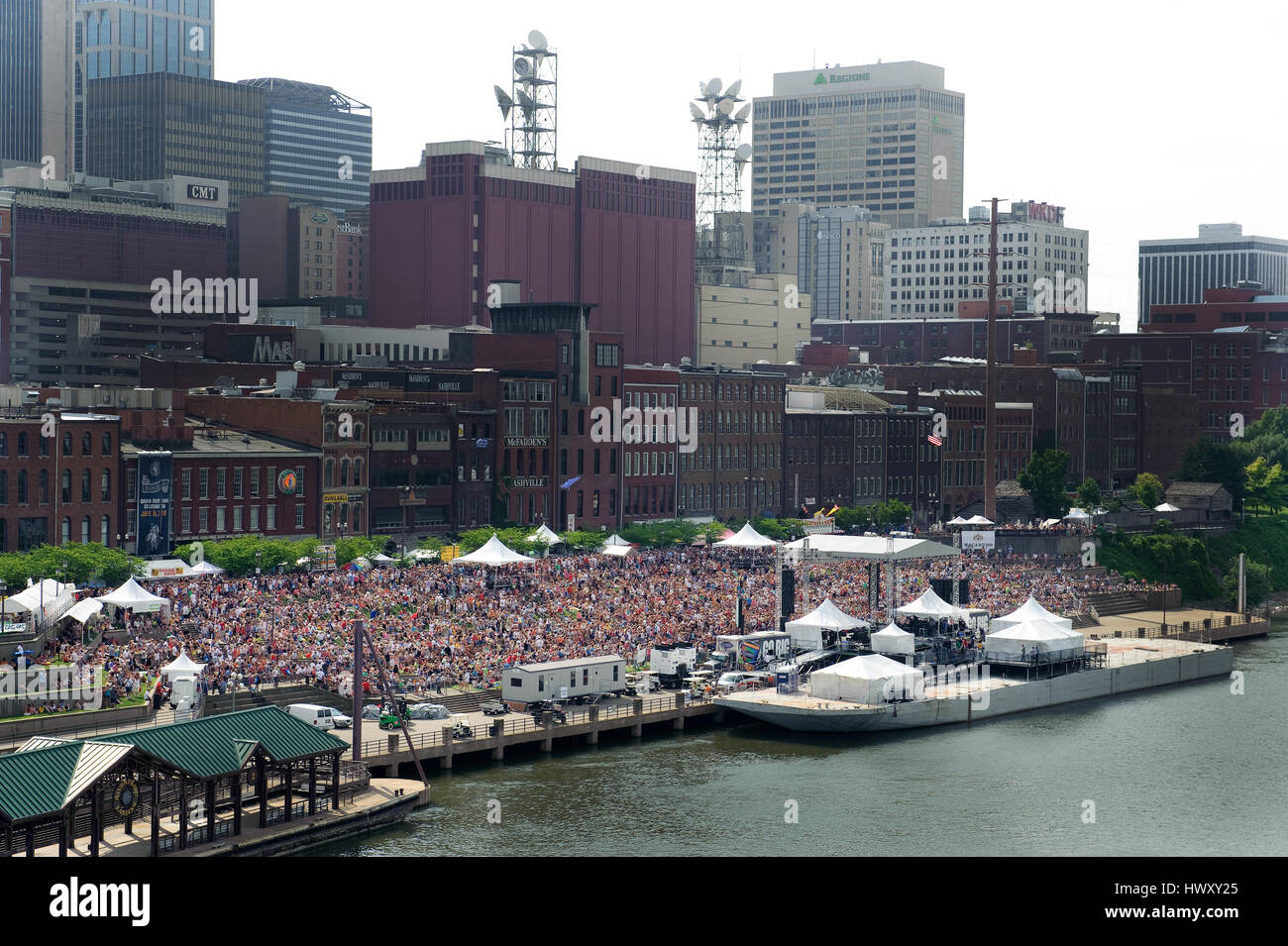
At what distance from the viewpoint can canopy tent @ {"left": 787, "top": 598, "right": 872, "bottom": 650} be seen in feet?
268

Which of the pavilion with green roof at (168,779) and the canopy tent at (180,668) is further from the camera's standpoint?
the canopy tent at (180,668)

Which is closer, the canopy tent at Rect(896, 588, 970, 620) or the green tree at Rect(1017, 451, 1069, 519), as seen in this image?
the canopy tent at Rect(896, 588, 970, 620)

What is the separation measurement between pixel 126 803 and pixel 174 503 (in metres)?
52.4

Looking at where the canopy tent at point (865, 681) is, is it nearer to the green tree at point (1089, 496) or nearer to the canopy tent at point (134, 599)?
the canopy tent at point (134, 599)

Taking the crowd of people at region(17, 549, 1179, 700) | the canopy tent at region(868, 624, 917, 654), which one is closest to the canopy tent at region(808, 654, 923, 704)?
the canopy tent at region(868, 624, 917, 654)

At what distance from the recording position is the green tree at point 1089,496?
146250 mm

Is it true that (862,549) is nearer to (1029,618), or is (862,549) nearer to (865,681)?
(1029,618)

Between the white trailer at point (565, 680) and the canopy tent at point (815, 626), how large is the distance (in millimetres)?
11453

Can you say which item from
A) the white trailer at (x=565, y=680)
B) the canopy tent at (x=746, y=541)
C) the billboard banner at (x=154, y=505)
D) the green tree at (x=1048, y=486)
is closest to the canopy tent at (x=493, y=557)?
the billboard banner at (x=154, y=505)

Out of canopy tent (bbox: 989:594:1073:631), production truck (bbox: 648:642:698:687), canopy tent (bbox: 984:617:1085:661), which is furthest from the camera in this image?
canopy tent (bbox: 989:594:1073:631)

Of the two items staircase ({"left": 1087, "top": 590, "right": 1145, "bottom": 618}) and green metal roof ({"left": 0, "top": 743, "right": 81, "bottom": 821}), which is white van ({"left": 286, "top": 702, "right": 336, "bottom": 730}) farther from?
staircase ({"left": 1087, "top": 590, "right": 1145, "bottom": 618})

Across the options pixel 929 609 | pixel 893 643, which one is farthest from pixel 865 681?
pixel 929 609

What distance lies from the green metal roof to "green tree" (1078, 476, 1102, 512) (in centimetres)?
10942
